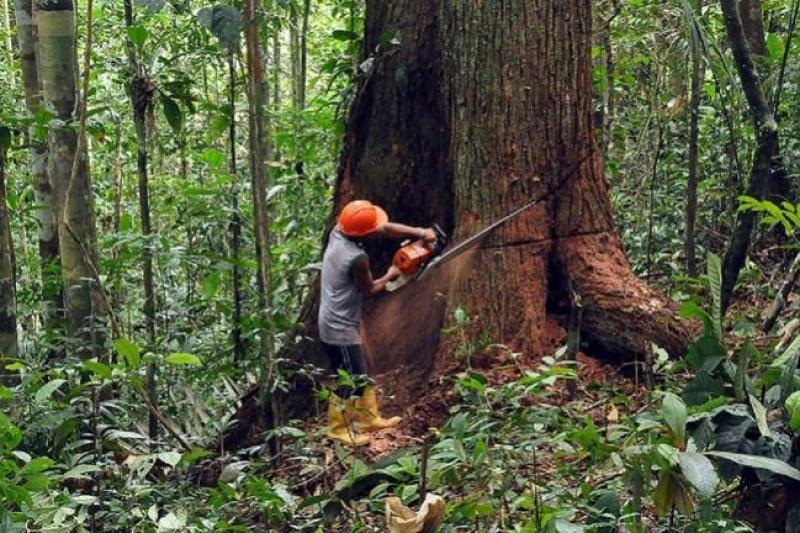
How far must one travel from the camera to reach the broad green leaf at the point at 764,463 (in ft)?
8.72

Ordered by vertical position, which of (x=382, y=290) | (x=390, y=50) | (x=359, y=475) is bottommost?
(x=359, y=475)

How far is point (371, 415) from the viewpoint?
5.20 meters

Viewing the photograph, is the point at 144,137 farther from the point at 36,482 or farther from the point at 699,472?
the point at 699,472

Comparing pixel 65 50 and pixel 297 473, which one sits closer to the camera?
pixel 297 473

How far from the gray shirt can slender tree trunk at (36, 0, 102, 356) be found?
1360mm

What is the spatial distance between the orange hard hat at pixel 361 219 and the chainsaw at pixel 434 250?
0.71 ft

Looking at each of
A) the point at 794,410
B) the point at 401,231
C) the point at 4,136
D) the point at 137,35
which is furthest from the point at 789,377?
the point at 4,136

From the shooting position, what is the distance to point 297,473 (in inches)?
195

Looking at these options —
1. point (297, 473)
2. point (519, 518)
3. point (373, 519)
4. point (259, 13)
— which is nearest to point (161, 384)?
point (297, 473)

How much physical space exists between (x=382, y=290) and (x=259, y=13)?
1.92m

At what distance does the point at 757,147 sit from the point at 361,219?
224 cm

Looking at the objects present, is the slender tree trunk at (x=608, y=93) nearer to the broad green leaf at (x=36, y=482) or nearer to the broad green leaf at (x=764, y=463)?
the broad green leaf at (x=764, y=463)

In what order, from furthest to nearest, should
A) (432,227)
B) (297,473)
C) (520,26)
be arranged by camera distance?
1. (432,227)
2. (520,26)
3. (297,473)

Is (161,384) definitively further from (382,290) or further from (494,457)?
(494,457)
